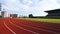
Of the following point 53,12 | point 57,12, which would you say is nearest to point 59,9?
point 57,12

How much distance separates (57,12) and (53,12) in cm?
559

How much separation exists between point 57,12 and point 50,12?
10.9 metres

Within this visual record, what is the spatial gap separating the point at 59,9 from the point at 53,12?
960 cm

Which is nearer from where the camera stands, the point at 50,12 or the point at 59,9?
the point at 59,9

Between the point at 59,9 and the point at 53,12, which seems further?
the point at 53,12

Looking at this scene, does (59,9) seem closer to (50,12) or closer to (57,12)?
(57,12)

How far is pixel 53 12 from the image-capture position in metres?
89.6

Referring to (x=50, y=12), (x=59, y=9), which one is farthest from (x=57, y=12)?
(x=50, y=12)

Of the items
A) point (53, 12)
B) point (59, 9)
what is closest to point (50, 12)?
point (53, 12)

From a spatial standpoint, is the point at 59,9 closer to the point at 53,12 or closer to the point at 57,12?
the point at 57,12

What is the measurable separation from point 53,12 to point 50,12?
17.5 ft

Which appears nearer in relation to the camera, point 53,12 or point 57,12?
point 57,12

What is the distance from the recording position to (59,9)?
80.2 m

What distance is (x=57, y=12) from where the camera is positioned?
8412 cm
